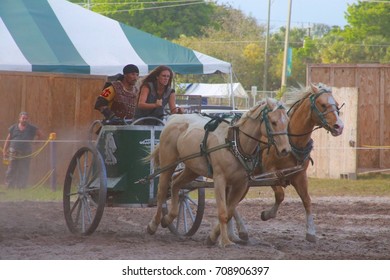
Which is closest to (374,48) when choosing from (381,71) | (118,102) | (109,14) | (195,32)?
(195,32)

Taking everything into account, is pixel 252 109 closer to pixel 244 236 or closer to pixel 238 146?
pixel 238 146

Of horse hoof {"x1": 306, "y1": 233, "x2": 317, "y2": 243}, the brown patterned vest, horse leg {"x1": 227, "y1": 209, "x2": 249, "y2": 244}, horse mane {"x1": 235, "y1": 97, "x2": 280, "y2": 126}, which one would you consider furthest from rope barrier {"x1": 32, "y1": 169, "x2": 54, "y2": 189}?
horse mane {"x1": 235, "y1": 97, "x2": 280, "y2": 126}

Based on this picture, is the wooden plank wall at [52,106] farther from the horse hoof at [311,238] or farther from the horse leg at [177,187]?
the horse hoof at [311,238]

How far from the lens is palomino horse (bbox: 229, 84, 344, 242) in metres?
10.1

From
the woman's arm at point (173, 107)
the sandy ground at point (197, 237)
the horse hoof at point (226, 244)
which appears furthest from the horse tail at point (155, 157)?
the horse hoof at point (226, 244)

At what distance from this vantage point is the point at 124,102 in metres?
10.7

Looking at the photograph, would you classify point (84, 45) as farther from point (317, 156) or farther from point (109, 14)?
point (109, 14)

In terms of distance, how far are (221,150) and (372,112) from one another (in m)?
12.6

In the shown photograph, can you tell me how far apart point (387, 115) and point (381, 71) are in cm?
103

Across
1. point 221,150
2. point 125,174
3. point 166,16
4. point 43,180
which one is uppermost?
point 166,16

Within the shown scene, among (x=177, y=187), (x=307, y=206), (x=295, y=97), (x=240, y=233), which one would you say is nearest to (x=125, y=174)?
(x=177, y=187)

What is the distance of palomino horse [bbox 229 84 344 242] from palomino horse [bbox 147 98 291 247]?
87 cm

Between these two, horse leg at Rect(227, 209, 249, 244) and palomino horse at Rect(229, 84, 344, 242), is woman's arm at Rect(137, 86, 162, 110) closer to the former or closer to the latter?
palomino horse at Rect(229, 84, 344, 242)
